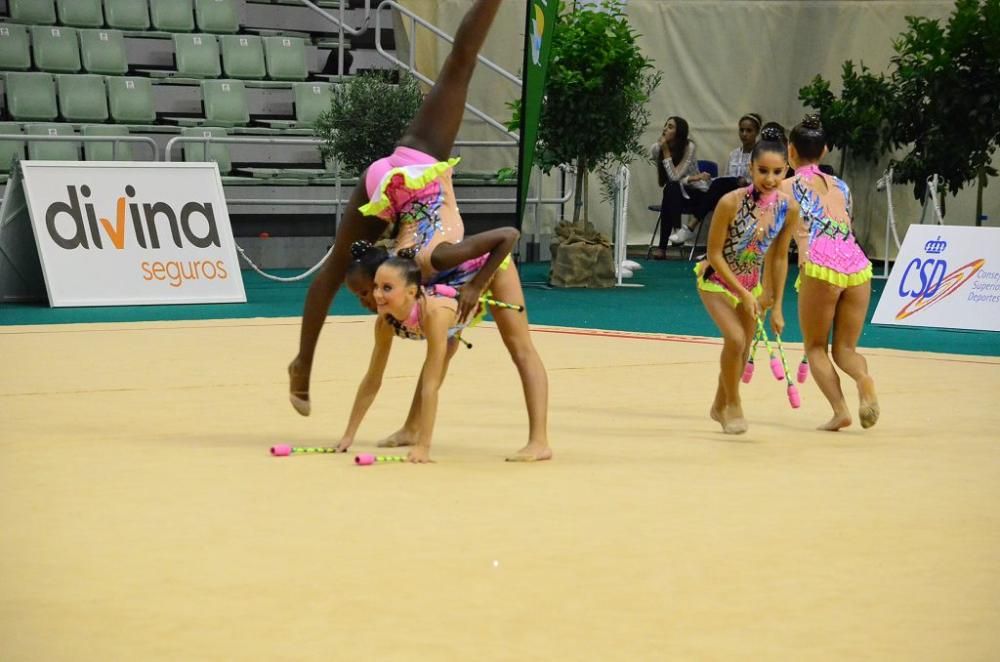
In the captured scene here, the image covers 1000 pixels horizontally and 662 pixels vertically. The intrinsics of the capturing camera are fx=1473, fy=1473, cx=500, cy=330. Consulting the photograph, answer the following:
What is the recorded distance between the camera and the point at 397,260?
5285 mm

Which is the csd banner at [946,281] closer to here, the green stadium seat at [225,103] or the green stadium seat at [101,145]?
the green stadium seat at [225,103]

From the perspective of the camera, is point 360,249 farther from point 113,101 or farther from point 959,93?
point 959,93

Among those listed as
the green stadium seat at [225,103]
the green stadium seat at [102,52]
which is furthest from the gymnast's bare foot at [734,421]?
the green stadium seat at [102,52]

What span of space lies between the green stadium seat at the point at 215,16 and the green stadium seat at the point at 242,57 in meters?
0.26

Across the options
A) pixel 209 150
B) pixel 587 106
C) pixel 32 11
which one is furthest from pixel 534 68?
pixel 32 11

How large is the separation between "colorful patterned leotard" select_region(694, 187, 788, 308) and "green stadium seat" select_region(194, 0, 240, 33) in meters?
10.3

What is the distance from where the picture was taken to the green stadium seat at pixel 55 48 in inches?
563

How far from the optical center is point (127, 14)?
15062 millimetres

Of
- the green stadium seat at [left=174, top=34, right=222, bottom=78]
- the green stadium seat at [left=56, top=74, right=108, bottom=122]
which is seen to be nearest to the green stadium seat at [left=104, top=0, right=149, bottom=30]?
the green stadium seat at [left=174, top=34, right=222, bottom=78]

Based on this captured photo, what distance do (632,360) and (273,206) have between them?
6692 mm

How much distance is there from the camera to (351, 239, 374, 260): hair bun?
5.38 meters

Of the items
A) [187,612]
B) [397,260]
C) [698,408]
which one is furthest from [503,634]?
[698,408]

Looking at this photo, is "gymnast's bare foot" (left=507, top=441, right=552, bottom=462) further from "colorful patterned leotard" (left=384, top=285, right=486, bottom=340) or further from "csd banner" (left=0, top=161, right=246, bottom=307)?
"csd banner" (left=0, top=161, right=246, bottom=307)

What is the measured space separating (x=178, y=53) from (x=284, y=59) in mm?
1189
